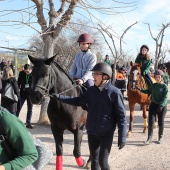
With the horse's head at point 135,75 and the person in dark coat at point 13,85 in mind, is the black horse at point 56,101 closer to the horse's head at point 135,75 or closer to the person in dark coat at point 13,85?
the person in dark coat at point 13,85

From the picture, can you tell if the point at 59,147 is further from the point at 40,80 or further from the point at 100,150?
the point at 40,80

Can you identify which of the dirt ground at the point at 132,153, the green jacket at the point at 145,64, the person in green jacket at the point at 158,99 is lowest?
the dirt ground at the point at 132,153

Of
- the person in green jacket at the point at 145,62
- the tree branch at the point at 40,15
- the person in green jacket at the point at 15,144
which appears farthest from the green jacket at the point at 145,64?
the person in green jacket at the point at 15,144

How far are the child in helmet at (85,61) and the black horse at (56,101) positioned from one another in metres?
0.31

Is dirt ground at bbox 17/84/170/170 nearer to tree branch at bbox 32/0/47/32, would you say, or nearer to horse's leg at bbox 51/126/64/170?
horse's leg at bbox 51/126/64/170

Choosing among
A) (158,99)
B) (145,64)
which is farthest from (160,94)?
(145,64)

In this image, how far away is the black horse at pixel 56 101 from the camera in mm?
3963

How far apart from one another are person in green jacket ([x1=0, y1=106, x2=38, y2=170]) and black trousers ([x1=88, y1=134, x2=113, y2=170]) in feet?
6.00

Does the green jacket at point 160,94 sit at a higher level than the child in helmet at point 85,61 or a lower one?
lower

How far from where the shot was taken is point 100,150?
11.9 ft

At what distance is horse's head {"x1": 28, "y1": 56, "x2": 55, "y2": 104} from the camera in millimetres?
3871

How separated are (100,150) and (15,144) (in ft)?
6.47

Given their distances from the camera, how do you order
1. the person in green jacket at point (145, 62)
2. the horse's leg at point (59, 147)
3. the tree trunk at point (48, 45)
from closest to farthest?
the horse's leg at point (59, 147)
the person in green jacket at point (145, 62)
the tree trunk at point (48, 45)

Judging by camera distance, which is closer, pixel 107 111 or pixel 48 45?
pixel 107 111
